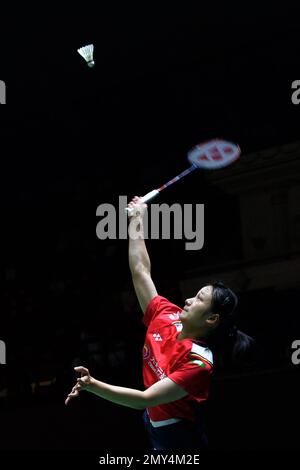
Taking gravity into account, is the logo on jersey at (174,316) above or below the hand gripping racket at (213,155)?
below

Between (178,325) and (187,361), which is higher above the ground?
(178,325)

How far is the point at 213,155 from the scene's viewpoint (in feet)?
13.2

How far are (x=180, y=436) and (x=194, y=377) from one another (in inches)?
10.6

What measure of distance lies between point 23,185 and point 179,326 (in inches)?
150

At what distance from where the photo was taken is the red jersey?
2959mm

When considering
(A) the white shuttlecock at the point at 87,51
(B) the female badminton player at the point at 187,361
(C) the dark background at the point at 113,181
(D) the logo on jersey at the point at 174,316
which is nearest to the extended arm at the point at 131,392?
(B) the female badminton player at the point at 187,361

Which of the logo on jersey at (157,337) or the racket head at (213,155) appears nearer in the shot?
the logo on jersey at (157,337)

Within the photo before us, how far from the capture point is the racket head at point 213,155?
3.99 meters

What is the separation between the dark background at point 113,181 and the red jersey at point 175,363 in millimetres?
1525

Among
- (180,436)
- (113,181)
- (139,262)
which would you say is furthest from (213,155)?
(113,181)

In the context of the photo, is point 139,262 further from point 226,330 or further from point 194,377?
point 194,377

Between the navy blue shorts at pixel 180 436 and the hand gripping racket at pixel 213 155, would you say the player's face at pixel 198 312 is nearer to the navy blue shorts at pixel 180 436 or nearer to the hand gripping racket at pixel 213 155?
Answer: the navy blue shorts at pixel 180 436

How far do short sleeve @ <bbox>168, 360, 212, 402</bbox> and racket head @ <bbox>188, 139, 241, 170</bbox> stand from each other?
1294 millimetres

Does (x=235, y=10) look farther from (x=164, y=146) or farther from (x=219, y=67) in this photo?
(x=164, y=146)
